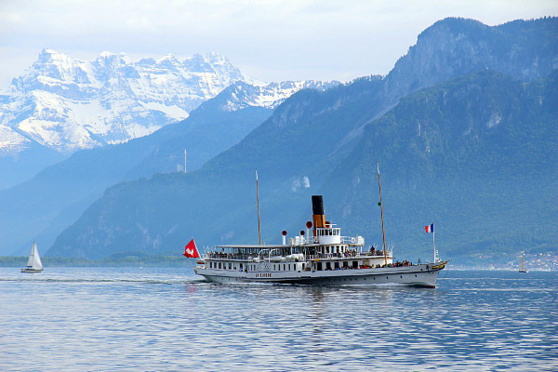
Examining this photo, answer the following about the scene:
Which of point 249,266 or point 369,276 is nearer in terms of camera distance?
point 369,276

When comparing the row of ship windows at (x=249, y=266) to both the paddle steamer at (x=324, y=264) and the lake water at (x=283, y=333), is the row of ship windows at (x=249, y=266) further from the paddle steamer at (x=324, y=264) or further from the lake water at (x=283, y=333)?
the lake water at (x=283, y=333)

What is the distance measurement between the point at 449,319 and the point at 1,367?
53931 mm

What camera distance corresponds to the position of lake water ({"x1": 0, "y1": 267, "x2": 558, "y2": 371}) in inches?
3223

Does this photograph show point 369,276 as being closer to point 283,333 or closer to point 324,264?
point 324,264

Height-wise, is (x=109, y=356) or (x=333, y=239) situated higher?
(x=333, y=239)

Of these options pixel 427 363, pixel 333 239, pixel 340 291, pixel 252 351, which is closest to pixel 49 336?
pixel 252 351

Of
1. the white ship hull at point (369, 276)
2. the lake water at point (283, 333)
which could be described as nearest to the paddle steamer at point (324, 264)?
the white ship hull at point (369, 276)

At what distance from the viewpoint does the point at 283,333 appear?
332 feet

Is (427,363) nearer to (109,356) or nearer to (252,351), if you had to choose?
(252,351)

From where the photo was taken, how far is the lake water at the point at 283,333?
269 ft

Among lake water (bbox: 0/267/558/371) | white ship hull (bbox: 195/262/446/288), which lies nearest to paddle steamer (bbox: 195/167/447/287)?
white ship hull (bbox: 195/262/446/288)

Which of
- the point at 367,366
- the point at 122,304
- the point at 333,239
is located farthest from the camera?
the point at 333,239

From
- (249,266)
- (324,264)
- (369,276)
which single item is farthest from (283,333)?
(249,266)

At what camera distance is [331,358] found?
274 ft
